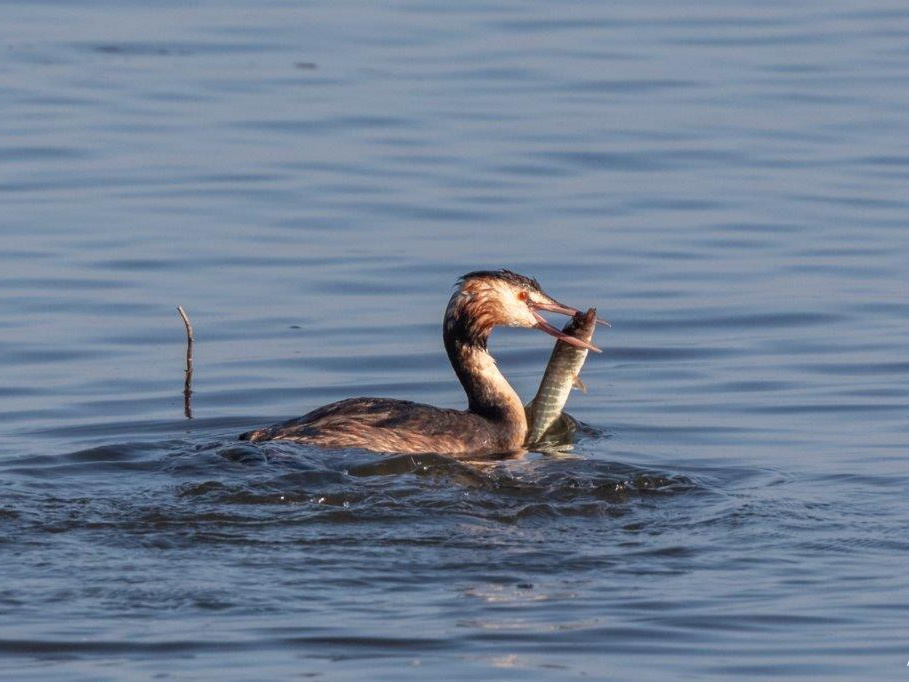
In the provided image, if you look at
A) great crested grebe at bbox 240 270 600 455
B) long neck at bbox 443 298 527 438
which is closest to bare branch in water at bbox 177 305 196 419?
great crested grebe at bbox 240 270 600 455

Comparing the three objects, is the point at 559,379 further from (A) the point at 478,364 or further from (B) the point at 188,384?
(B) the point at 188,384

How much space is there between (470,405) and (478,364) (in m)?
0.26

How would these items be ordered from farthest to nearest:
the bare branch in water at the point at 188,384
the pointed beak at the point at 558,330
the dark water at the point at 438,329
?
the bare branch in water at the point at 188,384
the pointed beak at the point at 558,330
the dark water at the point at 438,329

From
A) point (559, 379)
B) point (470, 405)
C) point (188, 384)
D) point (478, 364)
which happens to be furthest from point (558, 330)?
point (188, 384)

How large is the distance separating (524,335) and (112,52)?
33.5 feet

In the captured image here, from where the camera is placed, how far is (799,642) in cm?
801

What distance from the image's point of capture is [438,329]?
14.7 meters

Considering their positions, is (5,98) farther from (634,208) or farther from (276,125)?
(634,208)

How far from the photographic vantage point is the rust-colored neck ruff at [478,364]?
40.9 ft

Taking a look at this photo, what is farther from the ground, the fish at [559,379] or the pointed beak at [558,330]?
the pointed beak at [558,330]

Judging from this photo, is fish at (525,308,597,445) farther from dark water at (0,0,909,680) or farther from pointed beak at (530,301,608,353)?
dark water at (0,0,909,680)

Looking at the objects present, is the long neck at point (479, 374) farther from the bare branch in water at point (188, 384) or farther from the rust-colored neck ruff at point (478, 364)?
the bare branch in water at point (188, 384)

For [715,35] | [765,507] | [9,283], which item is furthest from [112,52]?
[765,507]

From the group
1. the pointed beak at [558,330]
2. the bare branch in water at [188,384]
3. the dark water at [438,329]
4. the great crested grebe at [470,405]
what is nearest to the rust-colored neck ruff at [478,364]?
the great crested grebe at [470,405]
